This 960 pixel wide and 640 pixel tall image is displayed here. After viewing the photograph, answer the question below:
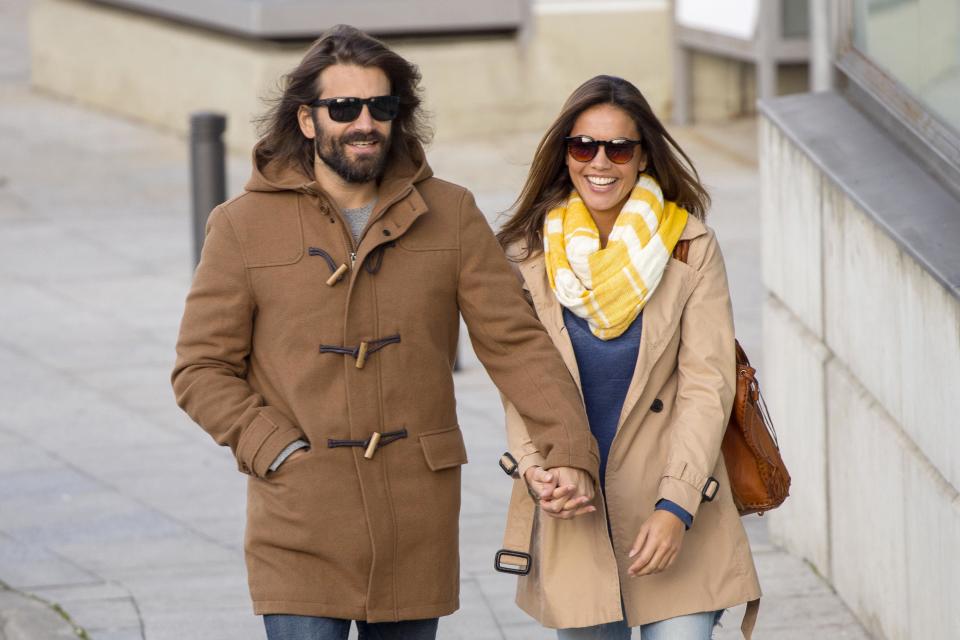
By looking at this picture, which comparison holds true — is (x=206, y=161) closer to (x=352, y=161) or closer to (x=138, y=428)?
(x=138, y=428)

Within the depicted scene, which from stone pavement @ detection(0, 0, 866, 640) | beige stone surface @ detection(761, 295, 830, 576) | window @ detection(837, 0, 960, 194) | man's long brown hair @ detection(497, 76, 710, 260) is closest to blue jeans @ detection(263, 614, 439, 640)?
man's long brown hair @ detection(497, 76, 710, 260)

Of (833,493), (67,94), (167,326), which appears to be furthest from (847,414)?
(67,94)

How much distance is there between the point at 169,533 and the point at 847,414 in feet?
8.74

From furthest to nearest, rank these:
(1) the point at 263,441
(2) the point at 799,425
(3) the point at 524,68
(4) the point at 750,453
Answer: (3) the point at 524,68 < (2) the point at 799,425 < (4) the point at 750,453 < (1) the point at 263,441

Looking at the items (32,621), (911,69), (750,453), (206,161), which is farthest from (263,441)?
(206,161)

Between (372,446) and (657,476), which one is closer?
(372,446)

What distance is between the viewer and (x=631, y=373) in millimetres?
3852

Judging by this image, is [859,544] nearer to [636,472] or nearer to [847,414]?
[847,414]

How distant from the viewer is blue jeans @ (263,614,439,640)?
146 inches

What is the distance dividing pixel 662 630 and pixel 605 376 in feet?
1.94

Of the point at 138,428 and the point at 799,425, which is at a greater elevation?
the point at 799,425

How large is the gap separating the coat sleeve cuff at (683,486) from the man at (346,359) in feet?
0.55

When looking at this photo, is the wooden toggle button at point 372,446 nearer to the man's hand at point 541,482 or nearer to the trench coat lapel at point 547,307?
the man's hand at point 541,482

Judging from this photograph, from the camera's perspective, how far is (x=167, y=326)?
9.91m
